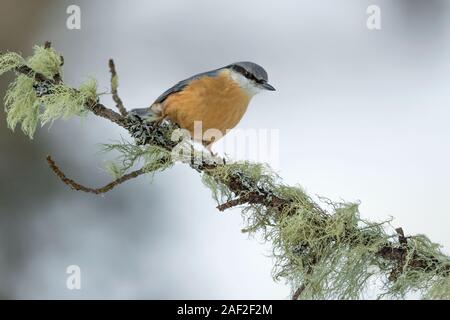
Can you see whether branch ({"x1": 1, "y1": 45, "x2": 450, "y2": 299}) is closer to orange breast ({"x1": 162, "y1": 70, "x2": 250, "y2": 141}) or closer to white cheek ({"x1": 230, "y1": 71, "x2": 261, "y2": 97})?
orange breast ({"x1": 162, "y1": 70, "x2": 250, "y2": 141})

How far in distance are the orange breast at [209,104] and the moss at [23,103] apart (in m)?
0.64

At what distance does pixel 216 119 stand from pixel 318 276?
1.09m

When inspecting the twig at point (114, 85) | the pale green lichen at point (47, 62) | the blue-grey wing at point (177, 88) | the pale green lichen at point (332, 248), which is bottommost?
the pale green lichen at point (332, 248)

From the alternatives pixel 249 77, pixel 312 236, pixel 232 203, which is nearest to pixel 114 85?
pixel 232 203

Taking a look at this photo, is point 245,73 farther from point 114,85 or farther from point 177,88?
point 114,85

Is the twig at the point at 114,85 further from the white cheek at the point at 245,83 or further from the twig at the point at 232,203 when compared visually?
the white cheek at the point at 245,83

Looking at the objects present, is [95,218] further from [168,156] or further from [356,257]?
[356,257]

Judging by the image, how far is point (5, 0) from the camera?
357 cm

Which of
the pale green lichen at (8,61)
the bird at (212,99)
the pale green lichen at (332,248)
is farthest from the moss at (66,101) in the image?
the bird at (212,99)

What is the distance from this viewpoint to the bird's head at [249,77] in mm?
2686

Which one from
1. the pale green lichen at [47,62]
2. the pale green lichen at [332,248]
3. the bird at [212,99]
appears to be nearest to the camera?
the pale green lichen at [332,248]

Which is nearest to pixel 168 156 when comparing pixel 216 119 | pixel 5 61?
pixel 5 61

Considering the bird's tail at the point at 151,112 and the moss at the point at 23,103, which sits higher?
the moss at the point at 23,103

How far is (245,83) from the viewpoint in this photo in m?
2.69
